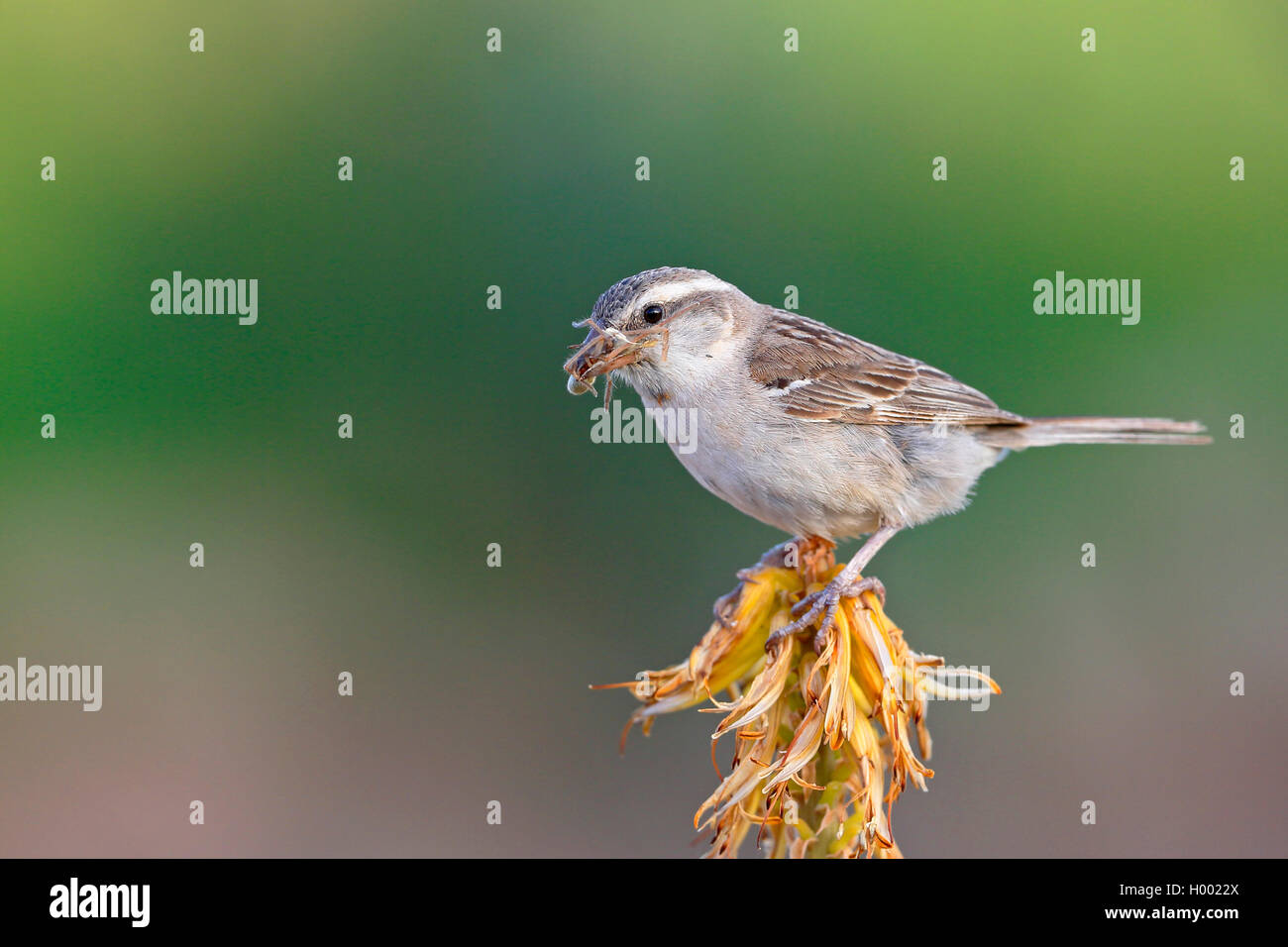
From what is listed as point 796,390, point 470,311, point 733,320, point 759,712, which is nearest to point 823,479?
point 796,390

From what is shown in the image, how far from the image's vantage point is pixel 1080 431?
5.41 meters

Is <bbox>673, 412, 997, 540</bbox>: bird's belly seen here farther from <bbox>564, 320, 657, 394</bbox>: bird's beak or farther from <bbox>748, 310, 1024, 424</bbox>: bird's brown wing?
<bbox>564, 320, 657, 394</bbox>: bird's beak

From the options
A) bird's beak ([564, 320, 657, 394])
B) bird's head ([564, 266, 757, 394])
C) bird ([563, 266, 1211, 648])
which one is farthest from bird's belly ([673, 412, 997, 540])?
bird's beak ([564, 320, 657, 394])

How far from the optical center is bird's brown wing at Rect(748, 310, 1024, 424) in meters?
5.06

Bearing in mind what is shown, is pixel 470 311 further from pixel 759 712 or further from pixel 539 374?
pixel 759 712

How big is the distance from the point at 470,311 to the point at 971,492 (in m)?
4.03

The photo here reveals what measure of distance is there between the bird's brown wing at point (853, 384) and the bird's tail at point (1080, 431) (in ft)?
0.43

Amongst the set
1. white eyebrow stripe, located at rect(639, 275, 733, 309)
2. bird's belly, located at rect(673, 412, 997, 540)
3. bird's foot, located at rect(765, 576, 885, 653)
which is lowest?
bird's foot, located at rect(765, 576, 885, 653)

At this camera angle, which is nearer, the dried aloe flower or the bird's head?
the dried aloe flower

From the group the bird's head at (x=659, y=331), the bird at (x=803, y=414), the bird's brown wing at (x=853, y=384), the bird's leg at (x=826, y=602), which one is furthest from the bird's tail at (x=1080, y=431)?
the bird's leg at (x=826, y=602)

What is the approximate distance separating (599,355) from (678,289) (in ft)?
2.26

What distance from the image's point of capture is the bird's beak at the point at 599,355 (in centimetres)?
405

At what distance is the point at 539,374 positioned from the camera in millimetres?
7594

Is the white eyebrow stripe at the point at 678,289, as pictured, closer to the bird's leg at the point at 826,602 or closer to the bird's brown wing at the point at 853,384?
the bird's brown wing at the point at 853,384
